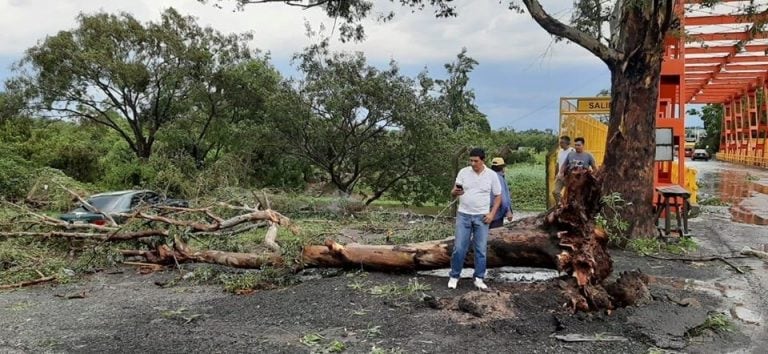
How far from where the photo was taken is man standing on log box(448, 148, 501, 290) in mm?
6723

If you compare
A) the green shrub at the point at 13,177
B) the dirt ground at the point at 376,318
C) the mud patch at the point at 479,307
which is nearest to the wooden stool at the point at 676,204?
the dirt ground at the point at 376,318

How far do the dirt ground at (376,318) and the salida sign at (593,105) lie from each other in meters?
6.35

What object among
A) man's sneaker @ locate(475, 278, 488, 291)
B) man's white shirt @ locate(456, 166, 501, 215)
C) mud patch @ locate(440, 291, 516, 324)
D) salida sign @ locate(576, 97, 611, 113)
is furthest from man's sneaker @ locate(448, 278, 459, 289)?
salida sign @ locate(576, 97, 611, 113)

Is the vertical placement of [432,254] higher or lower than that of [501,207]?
lower

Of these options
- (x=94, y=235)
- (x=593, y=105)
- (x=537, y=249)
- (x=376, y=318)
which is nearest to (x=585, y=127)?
(x=593, y=105)

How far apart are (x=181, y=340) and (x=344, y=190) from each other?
18.1 m

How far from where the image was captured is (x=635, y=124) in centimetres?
955

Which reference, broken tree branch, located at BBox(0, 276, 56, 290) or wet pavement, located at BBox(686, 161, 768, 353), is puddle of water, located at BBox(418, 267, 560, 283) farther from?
broken tree branch, located at BBox(0, 276, 56, 290)

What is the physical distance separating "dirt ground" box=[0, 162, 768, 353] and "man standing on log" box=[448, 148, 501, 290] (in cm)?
27

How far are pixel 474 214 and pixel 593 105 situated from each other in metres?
8.32

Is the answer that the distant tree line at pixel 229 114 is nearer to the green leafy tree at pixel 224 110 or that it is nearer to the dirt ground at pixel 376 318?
the green leafy tree at pixel 224 110

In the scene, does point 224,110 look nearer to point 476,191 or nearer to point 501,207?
point 501,207

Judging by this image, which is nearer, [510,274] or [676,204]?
[510,274]

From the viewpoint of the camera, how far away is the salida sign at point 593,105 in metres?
13.6
